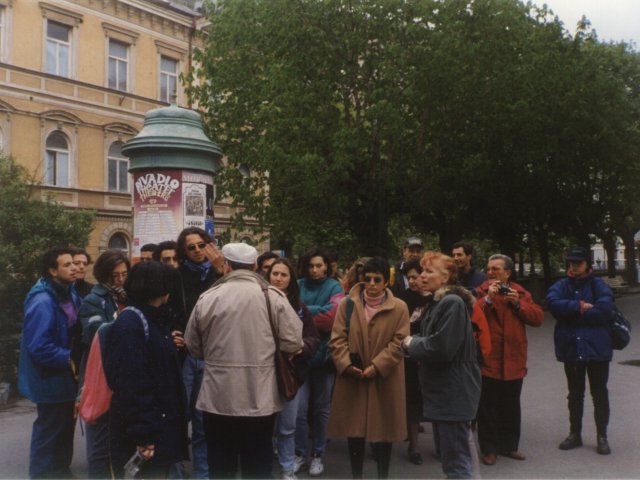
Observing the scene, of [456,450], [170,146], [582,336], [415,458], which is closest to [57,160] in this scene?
[170,146]

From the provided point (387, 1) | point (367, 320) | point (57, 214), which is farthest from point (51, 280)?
point (387, 1)

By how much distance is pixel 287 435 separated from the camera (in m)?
5.53

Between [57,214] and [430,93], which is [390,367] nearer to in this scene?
[57,214]

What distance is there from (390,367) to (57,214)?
7.64 metres

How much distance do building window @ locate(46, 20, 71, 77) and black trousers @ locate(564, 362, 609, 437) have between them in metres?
22.8

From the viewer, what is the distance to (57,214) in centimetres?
1093

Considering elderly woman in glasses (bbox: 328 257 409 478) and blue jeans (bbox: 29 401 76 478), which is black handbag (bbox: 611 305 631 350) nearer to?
elderly woman in glasses (bbox: 328 257 409 478)

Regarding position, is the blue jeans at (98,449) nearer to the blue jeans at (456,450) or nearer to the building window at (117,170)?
the blue jeans at (456,450)

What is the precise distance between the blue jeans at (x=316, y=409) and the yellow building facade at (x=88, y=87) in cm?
1828

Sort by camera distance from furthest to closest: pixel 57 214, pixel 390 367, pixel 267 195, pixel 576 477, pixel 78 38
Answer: pixel 78 38, pixel 267 195, pixel 57 214, pixel 576 477, pixel 390 367

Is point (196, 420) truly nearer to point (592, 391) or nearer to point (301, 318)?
point (301, 318)

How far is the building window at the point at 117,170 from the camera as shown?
1047 inches

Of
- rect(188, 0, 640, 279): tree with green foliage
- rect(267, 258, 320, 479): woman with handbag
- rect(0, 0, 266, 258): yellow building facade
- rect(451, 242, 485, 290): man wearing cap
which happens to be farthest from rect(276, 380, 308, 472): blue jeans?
rect(0, 0, 266, 258): yellow building facade

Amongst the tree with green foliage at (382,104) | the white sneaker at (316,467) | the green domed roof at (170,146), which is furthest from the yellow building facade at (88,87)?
the white sneaker at (316,467)
